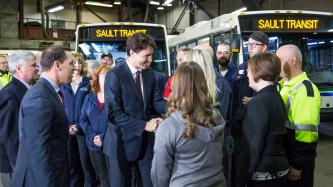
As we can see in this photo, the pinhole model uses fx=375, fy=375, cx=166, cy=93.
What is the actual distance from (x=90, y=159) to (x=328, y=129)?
8525mm

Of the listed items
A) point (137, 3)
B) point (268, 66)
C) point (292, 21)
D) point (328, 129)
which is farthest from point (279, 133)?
point (137, 3)

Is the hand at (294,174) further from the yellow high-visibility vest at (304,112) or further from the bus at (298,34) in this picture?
the bus at (298,34)

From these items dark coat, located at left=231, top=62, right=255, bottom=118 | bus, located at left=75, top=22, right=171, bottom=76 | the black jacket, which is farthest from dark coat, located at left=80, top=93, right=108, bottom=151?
bus, located at left=75, top=22, right=171, bottom=76

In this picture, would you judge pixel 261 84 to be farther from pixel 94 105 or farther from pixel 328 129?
pixel 328 129

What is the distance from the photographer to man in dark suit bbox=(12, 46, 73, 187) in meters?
2.61

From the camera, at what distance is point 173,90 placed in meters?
2.37

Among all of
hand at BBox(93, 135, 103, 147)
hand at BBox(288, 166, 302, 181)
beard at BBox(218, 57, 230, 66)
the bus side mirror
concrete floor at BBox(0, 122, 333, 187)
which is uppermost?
the bus side mirror

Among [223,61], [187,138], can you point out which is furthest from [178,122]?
[223,61]

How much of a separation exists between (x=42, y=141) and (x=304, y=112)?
6.79ft

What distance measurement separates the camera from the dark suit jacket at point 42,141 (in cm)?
261

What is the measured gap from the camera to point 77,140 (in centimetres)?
504

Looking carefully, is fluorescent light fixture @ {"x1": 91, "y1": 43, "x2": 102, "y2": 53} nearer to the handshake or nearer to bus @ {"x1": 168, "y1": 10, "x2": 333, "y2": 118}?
bus @ {"x1": 168, "y1": 10, "x2": 333, "y2": 118}

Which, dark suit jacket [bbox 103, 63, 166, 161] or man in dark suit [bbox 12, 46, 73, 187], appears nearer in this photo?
man in dark suit [bbox 12, 46, 73, 187]

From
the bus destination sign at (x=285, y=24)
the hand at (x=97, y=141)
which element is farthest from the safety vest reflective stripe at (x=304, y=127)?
the bus destination sign at (x=285, y=24)
